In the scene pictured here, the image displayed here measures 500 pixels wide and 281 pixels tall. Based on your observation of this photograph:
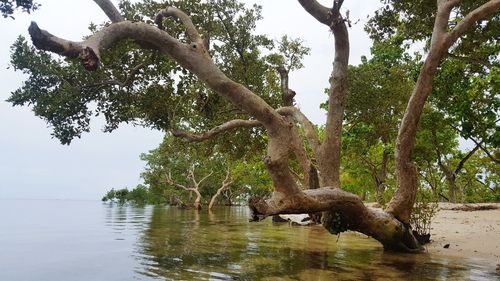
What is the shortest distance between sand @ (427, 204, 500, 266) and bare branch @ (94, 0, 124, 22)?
1100cm

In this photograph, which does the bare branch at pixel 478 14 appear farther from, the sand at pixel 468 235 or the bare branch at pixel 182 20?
the bare branch at pixel 182 20

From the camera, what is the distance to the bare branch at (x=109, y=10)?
949 cm

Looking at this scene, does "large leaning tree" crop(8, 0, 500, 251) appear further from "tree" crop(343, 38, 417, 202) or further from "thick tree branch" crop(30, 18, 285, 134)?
"tree" crop(343, 38, 417, 202)

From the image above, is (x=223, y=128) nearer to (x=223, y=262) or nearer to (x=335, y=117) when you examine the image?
(x=335, y=117)

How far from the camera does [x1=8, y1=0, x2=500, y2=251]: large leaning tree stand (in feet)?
28.3

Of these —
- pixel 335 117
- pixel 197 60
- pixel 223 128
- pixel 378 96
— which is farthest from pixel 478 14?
pixel 378 96

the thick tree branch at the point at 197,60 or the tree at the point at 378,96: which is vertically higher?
the tree at the point at 378,96

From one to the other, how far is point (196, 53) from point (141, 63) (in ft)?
15.7

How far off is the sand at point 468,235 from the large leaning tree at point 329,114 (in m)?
1.42

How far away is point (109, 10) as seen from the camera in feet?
31.4

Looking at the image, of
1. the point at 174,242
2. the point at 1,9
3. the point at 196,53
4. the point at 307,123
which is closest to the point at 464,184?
the point at 307,123

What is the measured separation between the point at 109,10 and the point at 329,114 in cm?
692

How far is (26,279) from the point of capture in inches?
326

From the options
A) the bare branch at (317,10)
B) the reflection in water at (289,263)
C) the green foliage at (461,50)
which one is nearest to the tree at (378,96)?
the green foliage at (461,50)
